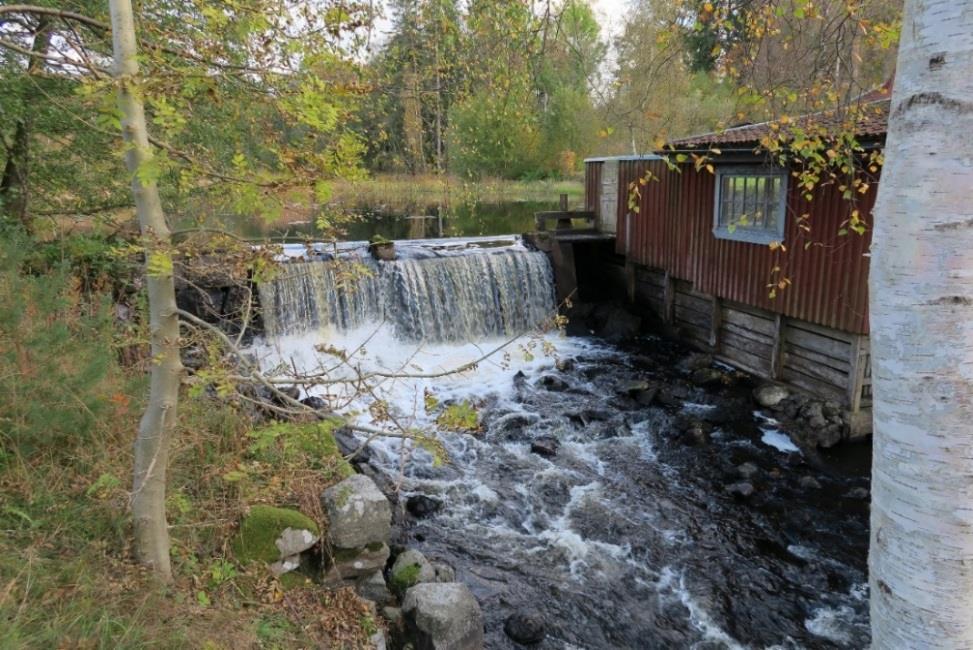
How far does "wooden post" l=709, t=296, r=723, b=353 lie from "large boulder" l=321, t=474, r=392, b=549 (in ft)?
Result: 27.4

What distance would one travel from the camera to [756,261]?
1059 cm

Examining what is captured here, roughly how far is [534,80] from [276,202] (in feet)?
6.21

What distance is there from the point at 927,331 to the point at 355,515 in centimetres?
449

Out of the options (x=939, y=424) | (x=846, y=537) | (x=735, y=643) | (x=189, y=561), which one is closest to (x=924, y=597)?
(x=939, y=424)

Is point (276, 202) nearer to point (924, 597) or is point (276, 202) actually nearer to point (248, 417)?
point (924, 597)

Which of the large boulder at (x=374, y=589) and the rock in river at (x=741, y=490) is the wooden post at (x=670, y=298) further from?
the large boulder at (x=374, y=589)

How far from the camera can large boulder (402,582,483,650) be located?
4621mm

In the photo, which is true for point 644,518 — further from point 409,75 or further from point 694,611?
point 409,75

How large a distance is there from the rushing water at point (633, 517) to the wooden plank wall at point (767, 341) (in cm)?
73

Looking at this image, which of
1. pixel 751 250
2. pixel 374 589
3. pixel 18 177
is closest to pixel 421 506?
pixel 374 589

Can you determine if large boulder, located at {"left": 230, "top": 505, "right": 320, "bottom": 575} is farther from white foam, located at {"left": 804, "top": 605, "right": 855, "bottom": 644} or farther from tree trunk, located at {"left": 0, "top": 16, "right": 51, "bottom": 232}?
tree trunk, located at {"left": 0, "top": 16, "right": 51, "bottom": 232}

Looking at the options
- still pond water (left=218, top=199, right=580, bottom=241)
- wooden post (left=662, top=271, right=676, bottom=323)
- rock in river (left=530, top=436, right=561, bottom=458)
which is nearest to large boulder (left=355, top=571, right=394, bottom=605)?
rock in river (left=530, top=436, right=561, bottom=458)

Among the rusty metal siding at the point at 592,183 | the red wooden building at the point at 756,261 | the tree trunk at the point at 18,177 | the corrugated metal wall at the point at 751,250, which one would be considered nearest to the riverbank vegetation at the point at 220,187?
the tree trunk at the point at 18,177

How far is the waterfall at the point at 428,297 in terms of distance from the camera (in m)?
12.3
